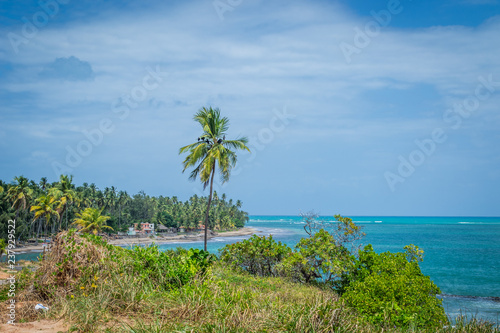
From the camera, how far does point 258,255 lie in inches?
497

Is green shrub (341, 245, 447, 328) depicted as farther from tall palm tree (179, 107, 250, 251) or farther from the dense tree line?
the dense tree line

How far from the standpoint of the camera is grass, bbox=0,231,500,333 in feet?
16.9

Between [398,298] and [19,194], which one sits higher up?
[19,194]

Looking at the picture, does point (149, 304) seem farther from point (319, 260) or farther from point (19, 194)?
point (19, 194)

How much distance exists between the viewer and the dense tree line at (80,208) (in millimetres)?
54875

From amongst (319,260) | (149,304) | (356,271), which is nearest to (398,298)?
(356,271)

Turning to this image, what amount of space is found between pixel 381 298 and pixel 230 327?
4867mm

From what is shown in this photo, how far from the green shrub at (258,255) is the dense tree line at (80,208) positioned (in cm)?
2349

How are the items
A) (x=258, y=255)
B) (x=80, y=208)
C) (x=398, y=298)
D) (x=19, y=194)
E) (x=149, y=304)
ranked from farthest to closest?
(x=80, y=208)
(x=19, y=194)
(x=258, y=255)
(x=398, y=298)
(x=149, y=304)

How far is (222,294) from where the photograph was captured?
6.59m

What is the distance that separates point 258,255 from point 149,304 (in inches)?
258

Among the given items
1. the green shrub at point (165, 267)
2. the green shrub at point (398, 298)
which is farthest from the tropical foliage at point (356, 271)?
the green shrub at point (165, 267)

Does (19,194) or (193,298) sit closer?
(193,298)

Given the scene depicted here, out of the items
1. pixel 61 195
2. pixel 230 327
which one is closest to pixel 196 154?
pixel 230 327
